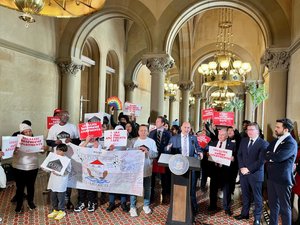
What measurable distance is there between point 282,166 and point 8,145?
14.4 ft

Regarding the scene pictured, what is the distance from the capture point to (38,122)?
9367mm

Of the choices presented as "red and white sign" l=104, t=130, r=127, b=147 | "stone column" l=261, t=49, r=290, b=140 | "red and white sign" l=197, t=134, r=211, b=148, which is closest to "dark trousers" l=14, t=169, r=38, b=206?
"red and white sign" l=104, t=130, r=127, b=147

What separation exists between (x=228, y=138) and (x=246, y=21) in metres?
12.1

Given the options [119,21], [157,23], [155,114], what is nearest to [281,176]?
[155,114]

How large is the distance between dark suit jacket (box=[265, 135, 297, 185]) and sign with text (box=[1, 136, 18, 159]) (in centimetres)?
417

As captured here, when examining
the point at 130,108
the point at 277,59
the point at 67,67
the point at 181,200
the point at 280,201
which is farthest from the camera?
the point at 67,67

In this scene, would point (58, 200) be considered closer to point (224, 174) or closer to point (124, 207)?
point (124, 207)

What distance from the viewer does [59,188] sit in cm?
522

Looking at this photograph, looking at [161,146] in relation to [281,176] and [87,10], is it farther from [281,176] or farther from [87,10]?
[87,10]

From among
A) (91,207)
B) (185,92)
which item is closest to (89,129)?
(91,207)

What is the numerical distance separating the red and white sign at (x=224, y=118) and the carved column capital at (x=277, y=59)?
2.04m

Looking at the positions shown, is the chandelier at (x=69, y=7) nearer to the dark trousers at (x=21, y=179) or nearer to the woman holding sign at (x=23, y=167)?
the woman holding sign at (x=23, y=167)

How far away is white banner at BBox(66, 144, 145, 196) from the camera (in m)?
5.52

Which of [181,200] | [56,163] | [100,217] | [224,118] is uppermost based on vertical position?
[224,118]
